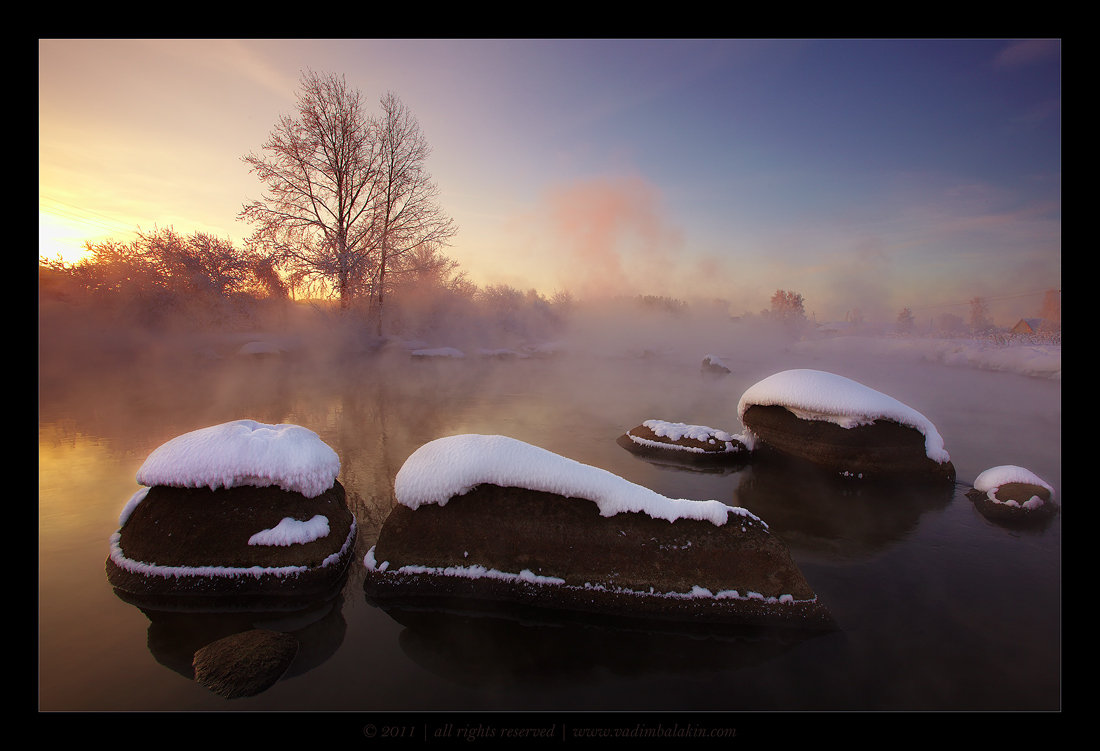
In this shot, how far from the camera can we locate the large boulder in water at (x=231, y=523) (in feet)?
14.6

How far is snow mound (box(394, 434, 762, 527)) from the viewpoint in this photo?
15.5 feet

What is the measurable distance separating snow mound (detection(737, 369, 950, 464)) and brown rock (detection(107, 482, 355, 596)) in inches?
396

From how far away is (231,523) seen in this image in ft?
15.2

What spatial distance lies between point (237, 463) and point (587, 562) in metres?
4.45

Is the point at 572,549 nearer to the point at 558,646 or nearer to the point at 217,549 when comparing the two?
the point at 558,646

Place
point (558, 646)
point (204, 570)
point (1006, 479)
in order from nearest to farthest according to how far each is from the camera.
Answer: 1. point (558, 646)
2. point (204, 570)
3. point (1006, 479)

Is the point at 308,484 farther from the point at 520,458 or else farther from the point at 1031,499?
the point at 1031,499

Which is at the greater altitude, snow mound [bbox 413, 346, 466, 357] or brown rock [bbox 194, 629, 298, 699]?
snow mound [bbox 413, 346, 466, 357]

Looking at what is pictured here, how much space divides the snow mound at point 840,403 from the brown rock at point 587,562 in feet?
20.2

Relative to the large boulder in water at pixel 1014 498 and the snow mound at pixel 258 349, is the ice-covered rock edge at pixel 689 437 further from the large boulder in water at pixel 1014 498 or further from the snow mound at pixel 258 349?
the snow mound at pixel 258 349

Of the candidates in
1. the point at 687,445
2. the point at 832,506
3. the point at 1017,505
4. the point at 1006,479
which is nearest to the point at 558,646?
the point at 832,506

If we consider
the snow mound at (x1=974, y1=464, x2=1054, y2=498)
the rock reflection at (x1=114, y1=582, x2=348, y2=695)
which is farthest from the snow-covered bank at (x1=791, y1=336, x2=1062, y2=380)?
the rock reflection at (x1=114, y1=582, x2=348, y2=695)

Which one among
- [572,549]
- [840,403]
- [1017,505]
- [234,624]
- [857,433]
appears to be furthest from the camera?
[840,403]

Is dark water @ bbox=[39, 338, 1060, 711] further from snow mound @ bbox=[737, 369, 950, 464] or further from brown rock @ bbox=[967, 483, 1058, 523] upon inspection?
snow mound @ bbox=[737, 369, 950, 464]
